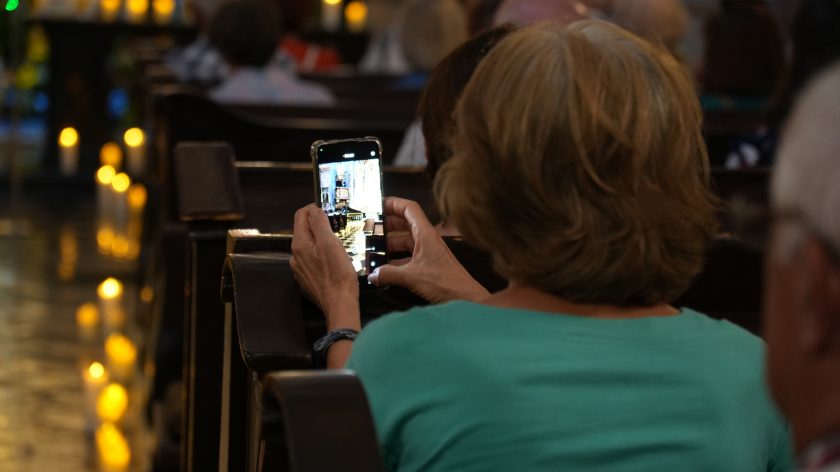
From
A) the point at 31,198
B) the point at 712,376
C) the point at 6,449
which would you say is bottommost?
the point at 31,198

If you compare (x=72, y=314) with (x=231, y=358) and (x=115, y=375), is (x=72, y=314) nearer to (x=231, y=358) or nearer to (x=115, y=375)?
(x=115, y=375)

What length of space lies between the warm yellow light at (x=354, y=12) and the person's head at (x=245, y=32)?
7056 millimetres

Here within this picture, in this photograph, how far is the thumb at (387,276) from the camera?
1677 millimetres

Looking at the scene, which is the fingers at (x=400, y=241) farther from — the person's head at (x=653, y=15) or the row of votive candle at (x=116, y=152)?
the row of votive candle at (x=116, y=152)

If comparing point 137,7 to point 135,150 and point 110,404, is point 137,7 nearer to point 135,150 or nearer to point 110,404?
point 135,150

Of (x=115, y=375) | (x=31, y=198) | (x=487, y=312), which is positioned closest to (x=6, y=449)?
(x=115, y=375)

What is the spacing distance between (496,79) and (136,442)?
10.3 ft

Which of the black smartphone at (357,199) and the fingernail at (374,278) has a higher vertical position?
the black smartphone at (357,199)

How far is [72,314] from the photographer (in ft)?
19.3

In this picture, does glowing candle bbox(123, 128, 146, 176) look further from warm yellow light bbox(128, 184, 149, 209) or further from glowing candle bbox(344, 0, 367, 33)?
glowing candle bbox(344, 0, 367, 33)

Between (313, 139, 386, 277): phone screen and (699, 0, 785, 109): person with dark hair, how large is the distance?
280 cm

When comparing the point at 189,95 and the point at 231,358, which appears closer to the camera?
the point at 231,358

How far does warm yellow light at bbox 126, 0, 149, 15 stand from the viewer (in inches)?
452

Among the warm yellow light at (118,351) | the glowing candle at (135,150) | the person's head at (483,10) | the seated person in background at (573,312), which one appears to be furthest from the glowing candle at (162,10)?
the seated person in background at (573,312)
